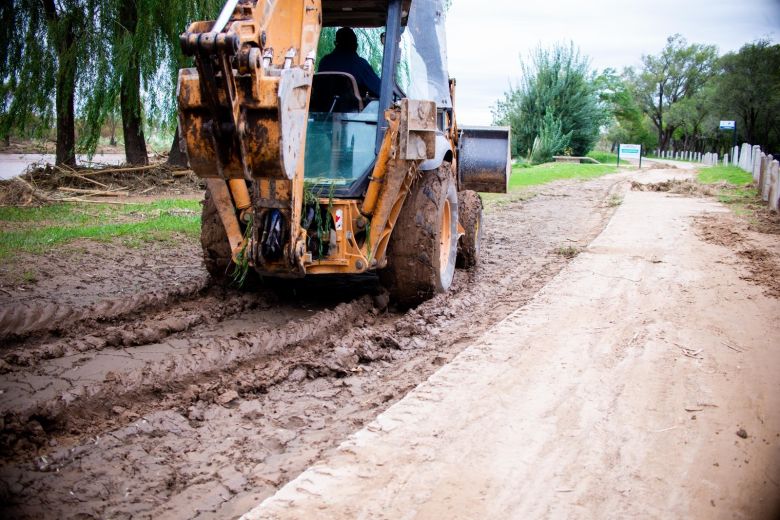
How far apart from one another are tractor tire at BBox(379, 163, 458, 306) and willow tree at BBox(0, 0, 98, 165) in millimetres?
9506

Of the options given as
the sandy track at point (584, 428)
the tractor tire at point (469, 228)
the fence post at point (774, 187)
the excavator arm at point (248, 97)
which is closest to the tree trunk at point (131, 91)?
the tractor tire at point (469, 228)

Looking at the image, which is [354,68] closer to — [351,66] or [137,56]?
[351,66]

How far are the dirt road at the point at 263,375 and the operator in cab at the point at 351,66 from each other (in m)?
1.96

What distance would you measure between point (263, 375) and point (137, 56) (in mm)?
10363

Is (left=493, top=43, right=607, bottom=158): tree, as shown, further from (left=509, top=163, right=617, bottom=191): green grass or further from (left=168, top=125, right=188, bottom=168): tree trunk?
(left=168, top=125, right=188, bottom=168): tree trunk

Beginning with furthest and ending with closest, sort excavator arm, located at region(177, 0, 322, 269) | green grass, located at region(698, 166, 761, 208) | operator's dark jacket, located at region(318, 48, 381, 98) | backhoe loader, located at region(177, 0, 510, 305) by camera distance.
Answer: green grass, located at region(698, 166, 761, 208) < operator's dark jacket, located at region(318, 48, 381, 98) < backhoe loader, located at region(177, 0, 510, 305) < excavator arm, located at region(177, 0, 322, 269)

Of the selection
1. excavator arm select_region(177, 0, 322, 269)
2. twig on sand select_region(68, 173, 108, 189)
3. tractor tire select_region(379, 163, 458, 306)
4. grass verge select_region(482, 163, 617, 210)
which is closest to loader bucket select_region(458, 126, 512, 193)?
tractor tire select_region(379, 163, 458, 306)

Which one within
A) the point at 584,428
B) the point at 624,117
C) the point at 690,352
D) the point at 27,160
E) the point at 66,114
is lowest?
the point at 584,428

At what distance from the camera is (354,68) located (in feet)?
23.5

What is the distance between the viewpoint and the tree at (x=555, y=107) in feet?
113

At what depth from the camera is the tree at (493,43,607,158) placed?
3450 centimetres

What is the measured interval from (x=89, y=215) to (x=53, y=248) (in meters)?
2.86

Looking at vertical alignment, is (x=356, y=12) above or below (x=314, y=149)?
above

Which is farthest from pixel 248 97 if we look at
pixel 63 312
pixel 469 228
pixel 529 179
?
pixel 529 179
